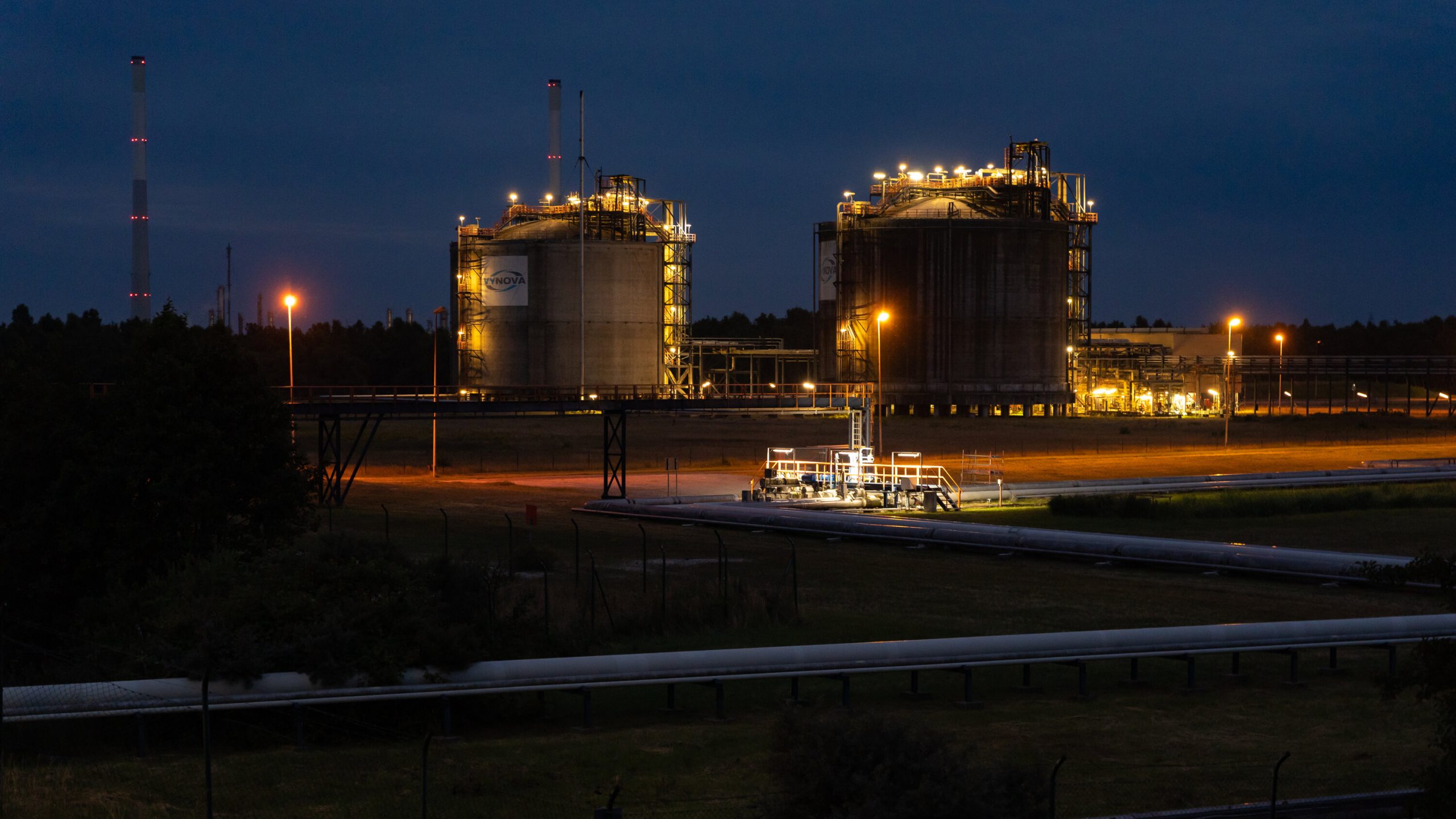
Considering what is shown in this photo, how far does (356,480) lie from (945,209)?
58521 mm

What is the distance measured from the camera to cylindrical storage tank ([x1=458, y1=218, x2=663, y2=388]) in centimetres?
9019

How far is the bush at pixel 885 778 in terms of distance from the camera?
10.1m

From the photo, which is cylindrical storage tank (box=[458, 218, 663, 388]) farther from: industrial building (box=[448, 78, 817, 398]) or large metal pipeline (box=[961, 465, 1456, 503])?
large metal pipeline (box=[961, 465, 1456, 503])

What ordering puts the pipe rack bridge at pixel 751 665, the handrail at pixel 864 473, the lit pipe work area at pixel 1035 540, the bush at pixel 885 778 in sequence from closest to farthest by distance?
the bush at pixel 885 778 → the pipe rack bridge at pixel 751 665 → the lit pipe work area at pixel 1035 540 → the handrail at pixel 864 473

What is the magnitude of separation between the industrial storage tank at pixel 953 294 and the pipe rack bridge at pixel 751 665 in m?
81.2

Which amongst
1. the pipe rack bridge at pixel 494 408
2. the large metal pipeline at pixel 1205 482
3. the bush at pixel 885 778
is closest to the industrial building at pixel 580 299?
the pipe rack bridge at pixel 494 408

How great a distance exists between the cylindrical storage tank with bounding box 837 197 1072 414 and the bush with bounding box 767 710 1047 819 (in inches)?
3649

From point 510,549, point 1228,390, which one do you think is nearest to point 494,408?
point 510,549

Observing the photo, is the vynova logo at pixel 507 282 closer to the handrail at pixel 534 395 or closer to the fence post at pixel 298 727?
the handrail at pixel 534 395

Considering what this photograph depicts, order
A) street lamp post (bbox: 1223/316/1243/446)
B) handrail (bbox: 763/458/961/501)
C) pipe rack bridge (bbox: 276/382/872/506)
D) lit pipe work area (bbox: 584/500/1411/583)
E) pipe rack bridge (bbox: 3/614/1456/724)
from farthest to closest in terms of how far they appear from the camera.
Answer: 1. street lamp post (bbox: 1223/316/1243/446)
2. handrail (bbox: 763/458/961/501)
3. pipe rack bridge (bbox: 276/382/872/506)
4. lit pipe work area (bbox: 584/500/1411/583)
5. pipe rack bridge (bbox: 3/614/1456/724)

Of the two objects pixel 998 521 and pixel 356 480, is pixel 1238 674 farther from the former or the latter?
pixel 356 480

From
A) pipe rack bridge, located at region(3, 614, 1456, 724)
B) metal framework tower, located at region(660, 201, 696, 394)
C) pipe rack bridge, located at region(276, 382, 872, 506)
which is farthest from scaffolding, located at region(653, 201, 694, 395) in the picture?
pipe rack bridge, located at region(3, 614, 1456, 724)

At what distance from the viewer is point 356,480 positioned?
2424 inches

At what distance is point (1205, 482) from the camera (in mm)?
57406
